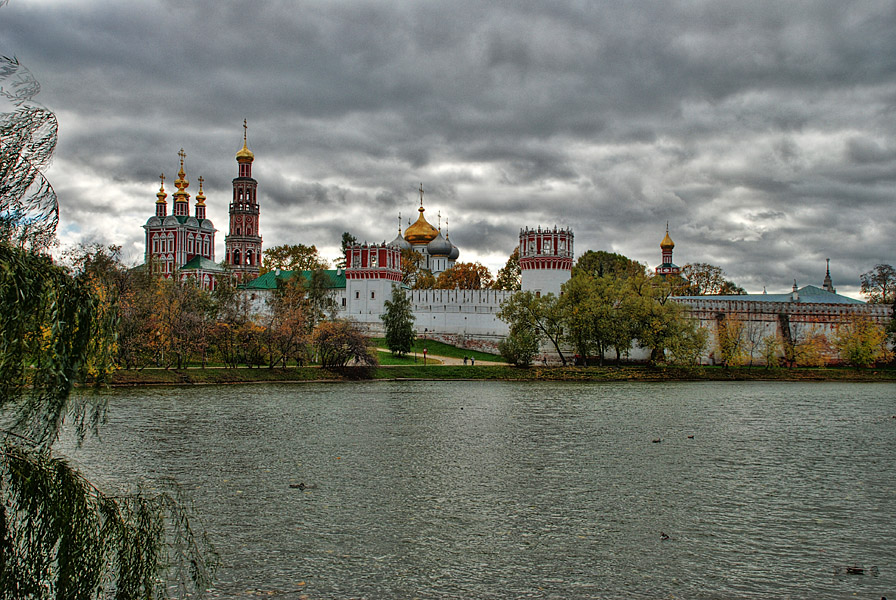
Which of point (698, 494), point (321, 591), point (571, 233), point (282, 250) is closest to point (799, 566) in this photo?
point (698, 494)

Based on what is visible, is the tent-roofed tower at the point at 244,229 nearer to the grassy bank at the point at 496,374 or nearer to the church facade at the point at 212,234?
the church facade at the point at 212,234

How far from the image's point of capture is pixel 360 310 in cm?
6319

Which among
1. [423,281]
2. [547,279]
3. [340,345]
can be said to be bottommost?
[340,345]

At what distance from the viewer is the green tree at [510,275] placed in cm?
7856

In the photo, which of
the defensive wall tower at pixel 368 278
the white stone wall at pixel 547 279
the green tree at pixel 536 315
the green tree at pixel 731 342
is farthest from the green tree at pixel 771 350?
the defensive wall tower at pixel 368 278

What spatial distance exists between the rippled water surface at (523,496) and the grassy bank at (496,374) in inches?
415

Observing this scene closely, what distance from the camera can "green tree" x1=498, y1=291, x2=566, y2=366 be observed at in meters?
48.2

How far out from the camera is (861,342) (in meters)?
51.4

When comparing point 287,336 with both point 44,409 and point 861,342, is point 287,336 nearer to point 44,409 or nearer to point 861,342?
point 44,409

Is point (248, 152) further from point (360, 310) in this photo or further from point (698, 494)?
point (698, 494)

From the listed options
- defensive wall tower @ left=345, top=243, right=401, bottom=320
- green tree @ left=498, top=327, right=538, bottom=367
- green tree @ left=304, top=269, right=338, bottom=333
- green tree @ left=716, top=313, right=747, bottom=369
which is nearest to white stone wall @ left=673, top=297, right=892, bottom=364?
green tree @ left=716, top=313, right=747, bottom=369

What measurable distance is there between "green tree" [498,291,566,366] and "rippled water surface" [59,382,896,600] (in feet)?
67.3

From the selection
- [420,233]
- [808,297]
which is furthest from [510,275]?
[808,297]

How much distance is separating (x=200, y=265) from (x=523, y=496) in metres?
74.6
